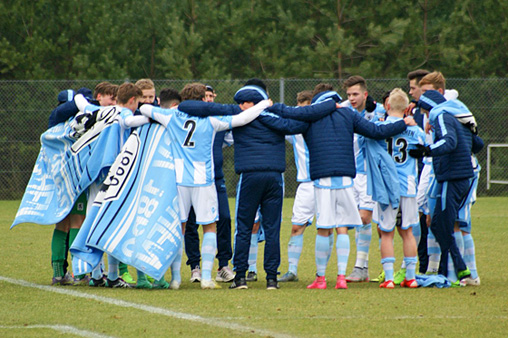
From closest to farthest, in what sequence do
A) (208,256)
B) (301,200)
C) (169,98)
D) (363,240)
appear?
(208,256) → (169,98) → (363,240) → (301,200)

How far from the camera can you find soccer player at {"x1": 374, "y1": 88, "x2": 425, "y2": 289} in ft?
26.2

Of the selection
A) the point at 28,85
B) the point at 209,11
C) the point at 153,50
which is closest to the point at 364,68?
the point at 209,11

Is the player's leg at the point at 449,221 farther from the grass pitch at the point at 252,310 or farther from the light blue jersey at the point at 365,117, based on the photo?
the light blue jersey at the point at 365,117

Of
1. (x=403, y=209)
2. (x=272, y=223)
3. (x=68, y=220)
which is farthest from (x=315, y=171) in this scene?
(x=68, y=220)

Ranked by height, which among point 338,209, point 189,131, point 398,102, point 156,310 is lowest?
point 156,310

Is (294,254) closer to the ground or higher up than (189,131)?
closer to the ground

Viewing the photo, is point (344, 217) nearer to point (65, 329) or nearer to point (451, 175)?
point (451, 175)

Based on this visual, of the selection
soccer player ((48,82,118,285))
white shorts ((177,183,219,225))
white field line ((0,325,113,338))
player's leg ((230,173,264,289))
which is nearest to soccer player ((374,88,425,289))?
player's leg ((230,173,264,289))

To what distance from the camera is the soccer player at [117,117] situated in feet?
26.5

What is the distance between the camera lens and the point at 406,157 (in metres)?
8.16

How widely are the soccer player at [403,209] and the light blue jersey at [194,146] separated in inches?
66.9

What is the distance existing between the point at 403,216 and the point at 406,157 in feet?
1.95

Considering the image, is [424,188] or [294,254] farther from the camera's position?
[424,188]

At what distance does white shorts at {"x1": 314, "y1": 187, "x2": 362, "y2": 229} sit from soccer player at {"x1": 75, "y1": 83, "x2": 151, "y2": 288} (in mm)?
1881
